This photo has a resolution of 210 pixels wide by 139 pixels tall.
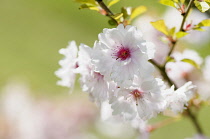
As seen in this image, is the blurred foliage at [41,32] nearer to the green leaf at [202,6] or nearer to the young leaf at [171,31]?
the young leaf at [171,31]

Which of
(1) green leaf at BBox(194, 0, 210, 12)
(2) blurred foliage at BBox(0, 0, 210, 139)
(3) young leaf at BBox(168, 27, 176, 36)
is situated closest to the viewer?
(1) green leaf at BBox(194, 0, 210, 12)

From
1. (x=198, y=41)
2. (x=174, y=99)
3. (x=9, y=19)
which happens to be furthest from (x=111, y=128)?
(x=9, y=19)

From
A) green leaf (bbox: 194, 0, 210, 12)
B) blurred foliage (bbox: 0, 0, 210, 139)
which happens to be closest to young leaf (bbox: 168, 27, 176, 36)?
green leaf (bbox: 194, 0, 210, 12)

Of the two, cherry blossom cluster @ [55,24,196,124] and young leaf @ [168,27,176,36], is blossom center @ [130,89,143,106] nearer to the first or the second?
cherry blossom cluster @ [55,24,196,124]

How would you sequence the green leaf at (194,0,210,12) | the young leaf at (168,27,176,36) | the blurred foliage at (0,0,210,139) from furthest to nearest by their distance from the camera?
1. the blurred foliage at (0,0,210,139)
2. the young leaf at (168,27,176,36)
3. the green leaf at (194,0,210,12)

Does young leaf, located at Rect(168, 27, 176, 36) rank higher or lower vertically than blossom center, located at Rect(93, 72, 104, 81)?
lower

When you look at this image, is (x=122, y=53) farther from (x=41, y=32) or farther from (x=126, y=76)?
(x=41, y=32)

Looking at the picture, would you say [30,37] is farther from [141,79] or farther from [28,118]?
[141,79]

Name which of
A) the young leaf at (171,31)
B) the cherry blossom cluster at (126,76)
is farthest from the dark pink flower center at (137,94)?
the young leaf at (171,31)
